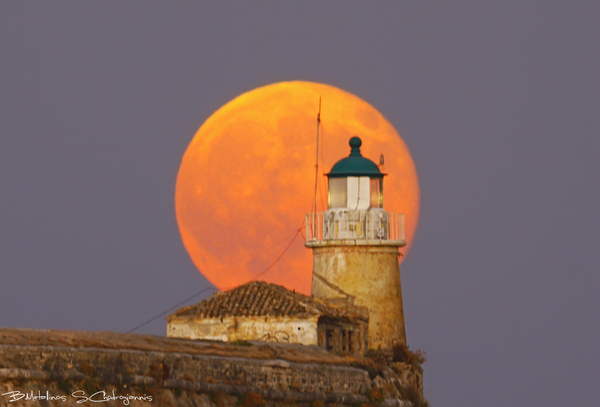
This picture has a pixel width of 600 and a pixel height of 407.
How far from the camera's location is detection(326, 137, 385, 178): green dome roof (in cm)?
4788

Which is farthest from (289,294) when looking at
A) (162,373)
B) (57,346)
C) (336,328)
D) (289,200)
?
(57,346)

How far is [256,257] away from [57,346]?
925 inches

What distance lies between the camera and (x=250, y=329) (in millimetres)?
43406

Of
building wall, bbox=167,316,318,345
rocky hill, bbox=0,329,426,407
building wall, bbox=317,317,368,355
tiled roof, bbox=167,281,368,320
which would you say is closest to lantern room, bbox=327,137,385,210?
tiled roof, bbox=167,281,368,320

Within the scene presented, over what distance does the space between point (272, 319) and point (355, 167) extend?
263 inches

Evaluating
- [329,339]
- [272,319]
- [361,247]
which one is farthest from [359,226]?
[272,319]

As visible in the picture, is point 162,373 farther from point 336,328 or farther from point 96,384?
point 336,328

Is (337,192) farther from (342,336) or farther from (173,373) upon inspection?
(173,373)

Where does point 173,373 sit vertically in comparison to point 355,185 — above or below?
below

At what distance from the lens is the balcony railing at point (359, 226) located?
47.3 meters

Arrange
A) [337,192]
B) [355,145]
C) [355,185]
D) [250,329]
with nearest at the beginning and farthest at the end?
[250,329]
[355,185]
[337,192]
[355,145]

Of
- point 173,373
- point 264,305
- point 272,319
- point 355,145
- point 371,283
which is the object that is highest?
point 355,145

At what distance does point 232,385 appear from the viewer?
3400 centimetres

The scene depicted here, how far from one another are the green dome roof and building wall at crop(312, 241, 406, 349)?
2157mm
